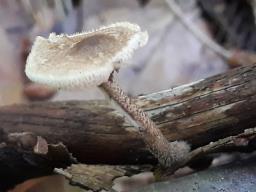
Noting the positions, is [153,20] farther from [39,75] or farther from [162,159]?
[39,75]

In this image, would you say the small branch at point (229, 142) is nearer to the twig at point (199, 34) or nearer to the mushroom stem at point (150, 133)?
the mushroom stem at point (150, 133)

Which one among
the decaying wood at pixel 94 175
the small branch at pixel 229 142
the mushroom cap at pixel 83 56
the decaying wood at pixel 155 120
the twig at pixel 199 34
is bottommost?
the small branch at pixel 229 142

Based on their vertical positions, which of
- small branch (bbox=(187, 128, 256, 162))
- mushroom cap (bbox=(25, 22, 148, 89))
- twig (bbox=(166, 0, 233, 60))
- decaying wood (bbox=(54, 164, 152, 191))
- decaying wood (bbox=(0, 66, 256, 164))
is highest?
twig (bbox=(166, 0, 233, 60))

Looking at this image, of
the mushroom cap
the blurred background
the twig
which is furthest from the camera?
the twig

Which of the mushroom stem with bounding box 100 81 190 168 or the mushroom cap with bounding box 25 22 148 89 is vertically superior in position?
the mushroom cap with bounding box 25 22 148 89

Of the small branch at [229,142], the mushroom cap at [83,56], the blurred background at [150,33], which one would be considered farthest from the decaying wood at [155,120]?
the blurred background at [150,33]

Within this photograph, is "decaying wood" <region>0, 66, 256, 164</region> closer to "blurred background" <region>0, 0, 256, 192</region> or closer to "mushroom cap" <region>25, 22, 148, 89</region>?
Result: "mushroom cap" <region>25, 22, 148, 89</region>

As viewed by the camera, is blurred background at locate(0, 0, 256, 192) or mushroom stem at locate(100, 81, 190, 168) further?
blurred background at locate(0, 0, 256, 192)

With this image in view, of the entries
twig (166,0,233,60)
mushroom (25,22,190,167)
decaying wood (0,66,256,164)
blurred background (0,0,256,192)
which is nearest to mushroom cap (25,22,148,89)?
mushroom (25,22,190,167)
